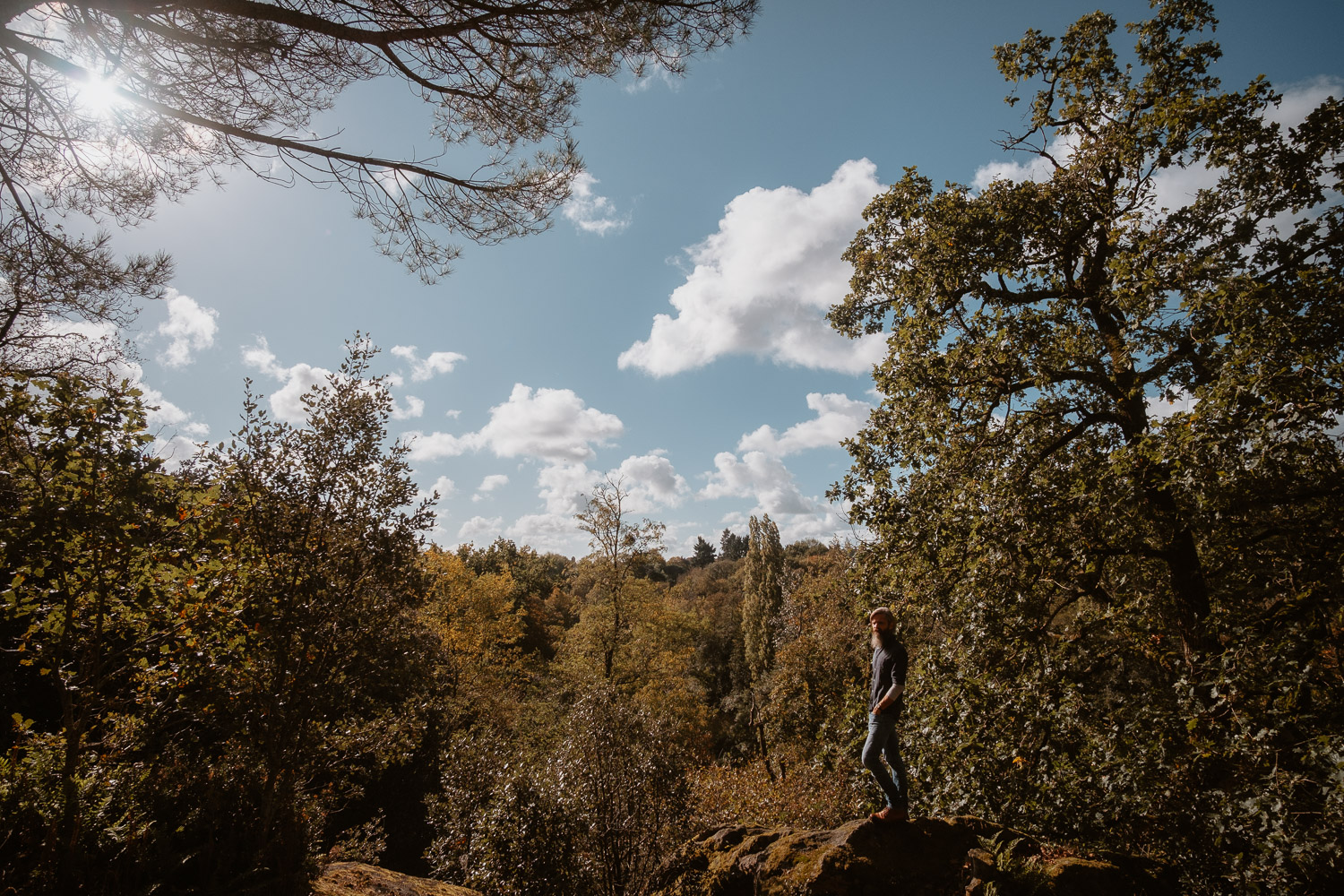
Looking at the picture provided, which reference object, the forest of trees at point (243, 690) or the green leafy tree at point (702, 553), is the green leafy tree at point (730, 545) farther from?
the forest of trees at point (243, 690)

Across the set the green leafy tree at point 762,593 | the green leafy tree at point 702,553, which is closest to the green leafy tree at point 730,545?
the green leafy tree at point 702,553

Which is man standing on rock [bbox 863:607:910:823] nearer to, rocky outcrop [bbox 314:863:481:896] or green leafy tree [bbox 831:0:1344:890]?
green leafy tree [bbox 831:0:1344:890]

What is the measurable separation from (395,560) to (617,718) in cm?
343

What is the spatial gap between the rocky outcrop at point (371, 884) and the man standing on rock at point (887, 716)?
4.77m

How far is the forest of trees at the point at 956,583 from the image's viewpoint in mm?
4379

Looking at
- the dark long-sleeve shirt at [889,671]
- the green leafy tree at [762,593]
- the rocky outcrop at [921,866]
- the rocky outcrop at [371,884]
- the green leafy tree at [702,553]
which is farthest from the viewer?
the green leafy tree at [702,553]

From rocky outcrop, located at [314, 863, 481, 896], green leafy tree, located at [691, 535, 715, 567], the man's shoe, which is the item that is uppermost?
green leafy tree, located at [691, 535, 715, 567]

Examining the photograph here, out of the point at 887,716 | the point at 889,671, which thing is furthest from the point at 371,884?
the point at 889,671

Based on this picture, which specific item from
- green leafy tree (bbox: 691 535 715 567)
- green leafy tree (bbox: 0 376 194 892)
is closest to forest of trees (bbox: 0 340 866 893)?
green leafy tree (bbox: 0 376 194 892)

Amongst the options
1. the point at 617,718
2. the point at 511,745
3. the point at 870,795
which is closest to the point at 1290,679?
the point at 870,795

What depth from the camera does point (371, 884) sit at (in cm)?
657

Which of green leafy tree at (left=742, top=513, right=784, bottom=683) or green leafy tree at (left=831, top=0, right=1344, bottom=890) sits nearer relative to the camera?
green leafy tree at (left=831, top=0, right=1344, bottom=890)

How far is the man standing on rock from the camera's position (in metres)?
4.89

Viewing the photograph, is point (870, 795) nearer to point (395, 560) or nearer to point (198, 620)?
point (395, 560)
